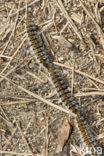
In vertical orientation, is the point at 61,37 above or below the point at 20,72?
above

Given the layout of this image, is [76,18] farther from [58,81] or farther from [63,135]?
[63,135]

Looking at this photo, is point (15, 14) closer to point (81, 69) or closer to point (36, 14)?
point (36, 14)

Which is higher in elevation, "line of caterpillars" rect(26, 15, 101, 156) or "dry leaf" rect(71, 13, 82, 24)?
"dry leaf" rect(71, 13, 82, 24)

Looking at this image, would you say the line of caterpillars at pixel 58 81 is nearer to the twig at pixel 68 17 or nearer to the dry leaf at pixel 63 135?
the dry leaf at pixel 63 135

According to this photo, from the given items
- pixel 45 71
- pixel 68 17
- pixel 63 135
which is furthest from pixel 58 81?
pixel 68 17

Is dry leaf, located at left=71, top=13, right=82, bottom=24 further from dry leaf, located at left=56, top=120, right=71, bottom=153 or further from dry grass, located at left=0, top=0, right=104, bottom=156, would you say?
dry leaf, located at left=56, top=120, right=71, bottom=153

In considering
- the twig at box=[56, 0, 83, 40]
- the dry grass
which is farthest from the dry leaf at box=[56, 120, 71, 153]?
the twig at box=[56, 0, 83, 40]

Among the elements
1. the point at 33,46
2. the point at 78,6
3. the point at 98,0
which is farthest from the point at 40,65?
the point at 98,0
